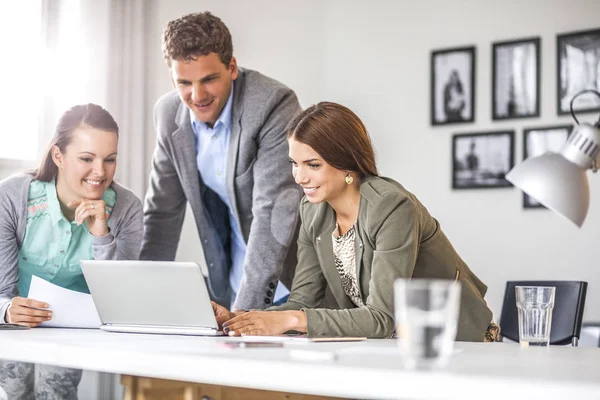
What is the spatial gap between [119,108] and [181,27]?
1876mm

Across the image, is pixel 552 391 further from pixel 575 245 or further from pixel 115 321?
pixel 575 245

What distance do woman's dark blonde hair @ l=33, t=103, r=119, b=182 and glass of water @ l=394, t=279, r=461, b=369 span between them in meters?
1.58

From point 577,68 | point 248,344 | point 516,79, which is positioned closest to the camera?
point 248,344

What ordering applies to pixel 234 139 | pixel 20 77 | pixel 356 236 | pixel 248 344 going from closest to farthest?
pixel 248 344 → pixel 356 236 → pixel 234 139 → pixel 20 77

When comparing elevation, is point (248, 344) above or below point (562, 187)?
below

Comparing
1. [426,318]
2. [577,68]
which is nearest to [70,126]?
[426,318]

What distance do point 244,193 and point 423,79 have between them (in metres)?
2.05

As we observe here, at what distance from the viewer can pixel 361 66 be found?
4570 mm

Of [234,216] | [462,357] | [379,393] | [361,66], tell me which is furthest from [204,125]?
[361,66]

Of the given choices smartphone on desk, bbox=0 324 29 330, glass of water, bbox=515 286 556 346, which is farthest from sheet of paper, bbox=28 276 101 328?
glass of water, bbox=515 286 556 346

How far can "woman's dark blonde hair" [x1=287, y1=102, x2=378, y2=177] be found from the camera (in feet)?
6.70

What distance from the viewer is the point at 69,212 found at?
7.72 ft

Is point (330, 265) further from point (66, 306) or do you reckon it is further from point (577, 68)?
point (577, 68)

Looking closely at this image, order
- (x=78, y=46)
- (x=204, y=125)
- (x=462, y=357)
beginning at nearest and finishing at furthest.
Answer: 1. (x=462, y=357)
2. (x=204, y=125)
3. (x=78, y=46)
